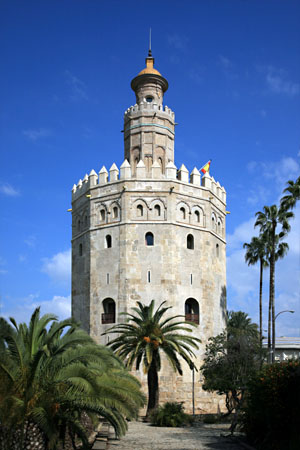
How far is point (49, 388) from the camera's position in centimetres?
1384

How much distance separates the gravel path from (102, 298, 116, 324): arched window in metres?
9.55

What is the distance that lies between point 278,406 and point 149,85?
1069 inches

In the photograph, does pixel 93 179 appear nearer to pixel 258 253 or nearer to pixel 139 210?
pixel 139 210

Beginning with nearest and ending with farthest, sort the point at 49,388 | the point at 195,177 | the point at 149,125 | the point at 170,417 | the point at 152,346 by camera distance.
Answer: the point at 49,388
the point at 170,417
the point at 152,346
the point at 195,177
the point at 149,125

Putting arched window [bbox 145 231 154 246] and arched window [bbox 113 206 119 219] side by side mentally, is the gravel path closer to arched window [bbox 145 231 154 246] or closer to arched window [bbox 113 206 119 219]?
arched window [bbox 145 231 154 246]

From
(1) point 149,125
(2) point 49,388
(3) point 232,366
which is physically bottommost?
(3) point 232,366

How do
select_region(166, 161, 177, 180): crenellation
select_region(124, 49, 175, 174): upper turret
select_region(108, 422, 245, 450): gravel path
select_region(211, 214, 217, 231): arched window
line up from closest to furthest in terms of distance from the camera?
select_region(108, 422, 245, 450): gravel path → select_region(166, 161, 177, 180): crenellation → select_region(211, 214, 217, 231): arched window → select_region(124, 49, 175, 174): upper turret

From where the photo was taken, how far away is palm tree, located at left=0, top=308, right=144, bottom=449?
13.2 m

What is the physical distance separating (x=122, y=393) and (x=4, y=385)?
325cm

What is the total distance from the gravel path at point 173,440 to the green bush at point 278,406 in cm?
125

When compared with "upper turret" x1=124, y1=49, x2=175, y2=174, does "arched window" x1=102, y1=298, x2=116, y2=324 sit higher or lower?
lower

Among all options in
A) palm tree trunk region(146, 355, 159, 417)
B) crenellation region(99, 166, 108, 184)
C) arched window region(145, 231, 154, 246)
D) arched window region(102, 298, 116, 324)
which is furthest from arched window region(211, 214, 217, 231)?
palm tree trunk region(146, 355, 159, 417)

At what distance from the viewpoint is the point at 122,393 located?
14.6m

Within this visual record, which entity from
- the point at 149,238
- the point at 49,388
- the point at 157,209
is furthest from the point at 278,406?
the point at 157,209
